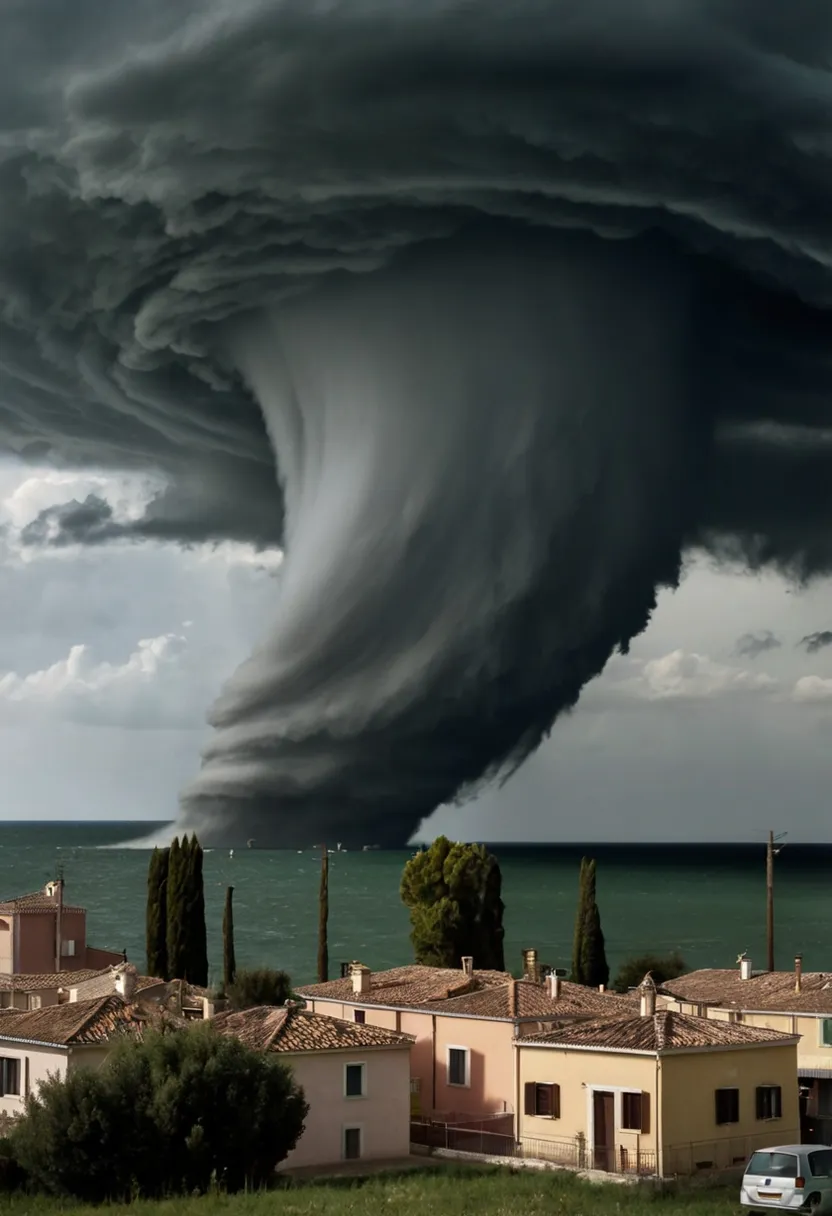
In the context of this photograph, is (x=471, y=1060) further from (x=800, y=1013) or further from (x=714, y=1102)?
(x=800, y=1013)

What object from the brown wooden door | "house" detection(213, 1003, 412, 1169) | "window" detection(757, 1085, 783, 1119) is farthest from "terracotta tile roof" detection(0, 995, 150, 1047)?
"window" detection(757, 1085, 783, 1119)

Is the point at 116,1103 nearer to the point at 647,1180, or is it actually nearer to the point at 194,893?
the point at 647,1180

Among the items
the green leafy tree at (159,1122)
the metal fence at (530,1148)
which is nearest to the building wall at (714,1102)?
the metal fence at (530,1148)

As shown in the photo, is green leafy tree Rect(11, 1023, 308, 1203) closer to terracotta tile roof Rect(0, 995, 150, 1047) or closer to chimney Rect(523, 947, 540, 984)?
terracotta tile roof Rect(0, 995, 150, 1047)

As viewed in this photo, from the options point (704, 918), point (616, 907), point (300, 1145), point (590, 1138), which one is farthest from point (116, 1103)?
point (616, 907)

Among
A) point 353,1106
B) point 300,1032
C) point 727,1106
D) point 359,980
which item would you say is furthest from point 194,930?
point 727,1106

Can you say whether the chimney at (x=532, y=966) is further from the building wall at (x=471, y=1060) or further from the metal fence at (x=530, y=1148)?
the metal fence at (x=530, y=1148)
